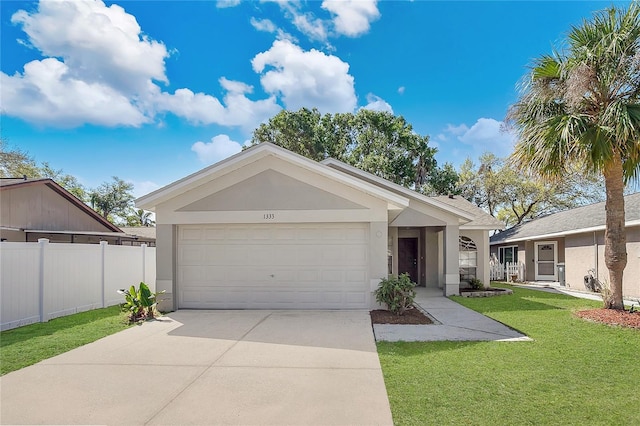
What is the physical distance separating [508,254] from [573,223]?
793cm

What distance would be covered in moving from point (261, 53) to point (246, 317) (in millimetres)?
14001

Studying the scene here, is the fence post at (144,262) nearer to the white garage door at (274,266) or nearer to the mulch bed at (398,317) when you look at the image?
the white garage door at (274,266)

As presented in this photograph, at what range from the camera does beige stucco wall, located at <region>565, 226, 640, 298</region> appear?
41.7ft

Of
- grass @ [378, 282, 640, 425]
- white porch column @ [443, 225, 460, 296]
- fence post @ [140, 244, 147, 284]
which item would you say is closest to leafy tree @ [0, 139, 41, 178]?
fence post @ [140, 244, 147, 284]

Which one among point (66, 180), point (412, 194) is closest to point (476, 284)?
point (412, 194)

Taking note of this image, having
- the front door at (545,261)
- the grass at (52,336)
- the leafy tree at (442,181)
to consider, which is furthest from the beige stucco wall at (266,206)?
the leafy tree at (442,181)

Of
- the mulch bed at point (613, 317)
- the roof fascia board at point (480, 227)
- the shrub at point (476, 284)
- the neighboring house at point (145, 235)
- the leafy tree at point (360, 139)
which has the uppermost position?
the leafy tree at point (360, 139)

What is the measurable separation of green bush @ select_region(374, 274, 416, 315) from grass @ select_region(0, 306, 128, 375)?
614 cm

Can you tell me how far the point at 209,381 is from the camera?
4992 mm

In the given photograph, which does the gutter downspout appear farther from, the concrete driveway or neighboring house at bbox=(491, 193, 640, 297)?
the concrete driveway

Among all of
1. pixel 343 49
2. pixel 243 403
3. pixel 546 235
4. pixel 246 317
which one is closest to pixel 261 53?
pixel 343 49

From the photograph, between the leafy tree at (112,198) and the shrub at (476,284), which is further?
the leafy tree at (112,198)

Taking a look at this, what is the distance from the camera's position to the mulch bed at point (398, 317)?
8.71 meters

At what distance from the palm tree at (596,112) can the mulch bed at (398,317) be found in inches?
190
